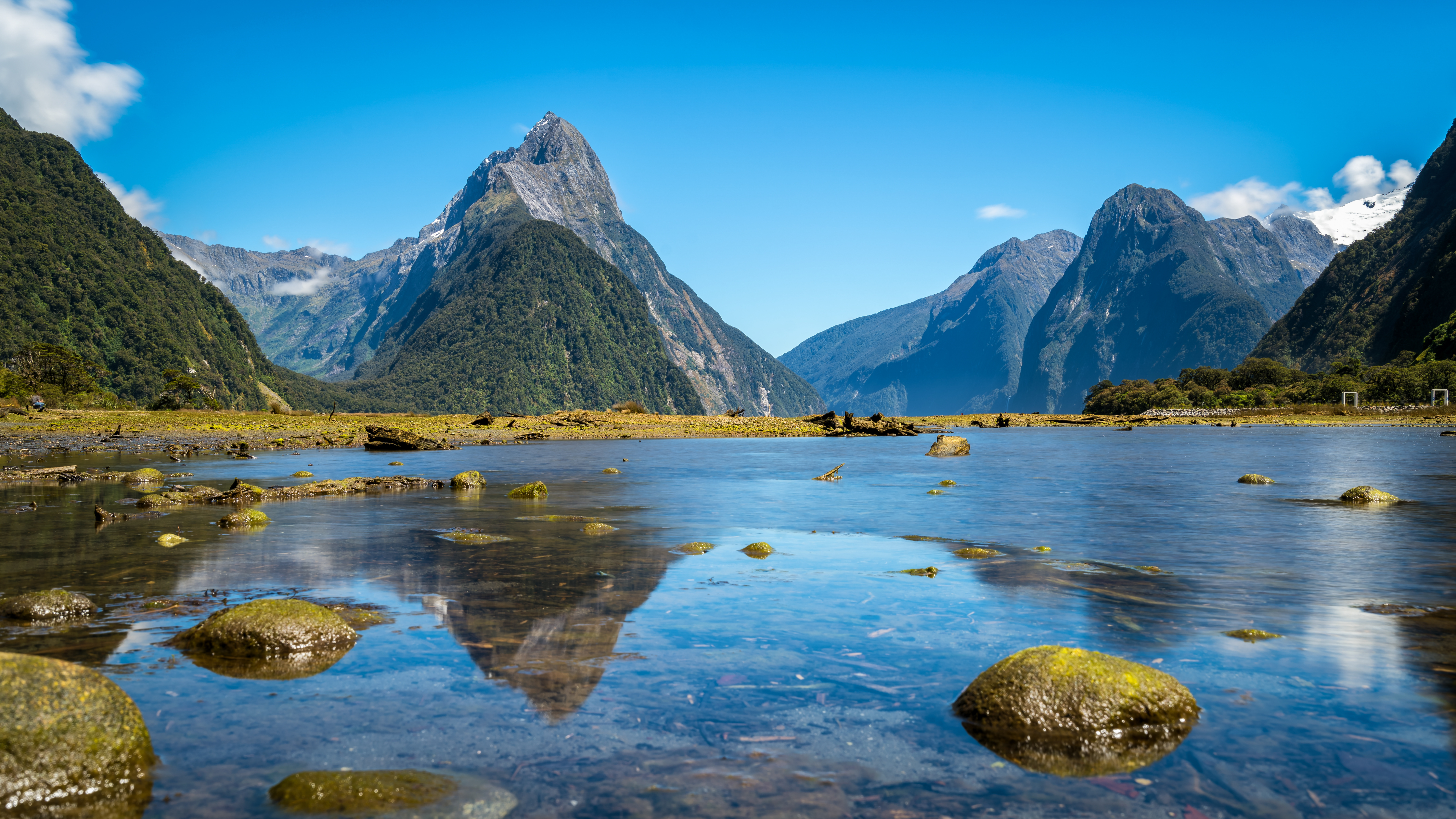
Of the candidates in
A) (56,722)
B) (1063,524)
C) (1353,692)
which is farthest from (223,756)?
(1063,524)

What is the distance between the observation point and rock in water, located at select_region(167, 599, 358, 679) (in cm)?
984

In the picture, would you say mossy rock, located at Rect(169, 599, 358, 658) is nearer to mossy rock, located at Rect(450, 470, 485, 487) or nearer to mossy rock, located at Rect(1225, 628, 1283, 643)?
mossy rock, located at Rect(1225, 628, 1283, 643)

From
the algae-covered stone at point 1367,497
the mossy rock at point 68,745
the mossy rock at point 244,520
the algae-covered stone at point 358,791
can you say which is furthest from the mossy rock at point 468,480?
the algae-covered stone at point 1367,497

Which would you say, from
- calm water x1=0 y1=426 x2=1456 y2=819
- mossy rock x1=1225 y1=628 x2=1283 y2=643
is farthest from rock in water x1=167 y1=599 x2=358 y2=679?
mossy rock x1=1225 y1=628 x2=1283 y2=643

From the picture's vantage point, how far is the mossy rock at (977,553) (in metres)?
18.0

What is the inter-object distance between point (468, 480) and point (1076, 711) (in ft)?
89.0

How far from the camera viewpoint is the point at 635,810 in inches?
249

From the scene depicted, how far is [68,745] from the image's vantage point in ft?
21.7

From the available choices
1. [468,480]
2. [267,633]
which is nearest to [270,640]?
[267,633]

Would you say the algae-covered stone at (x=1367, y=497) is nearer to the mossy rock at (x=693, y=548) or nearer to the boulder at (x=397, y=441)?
the mossy rock at (x=693, y=548)

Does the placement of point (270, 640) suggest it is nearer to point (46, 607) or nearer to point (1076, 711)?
point (46, 607)

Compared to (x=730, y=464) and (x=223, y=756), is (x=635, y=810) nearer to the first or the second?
(x=223, y=756)

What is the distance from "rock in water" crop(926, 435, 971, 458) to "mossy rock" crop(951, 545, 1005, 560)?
39.6 metres

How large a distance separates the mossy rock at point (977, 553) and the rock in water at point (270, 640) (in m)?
12.3
